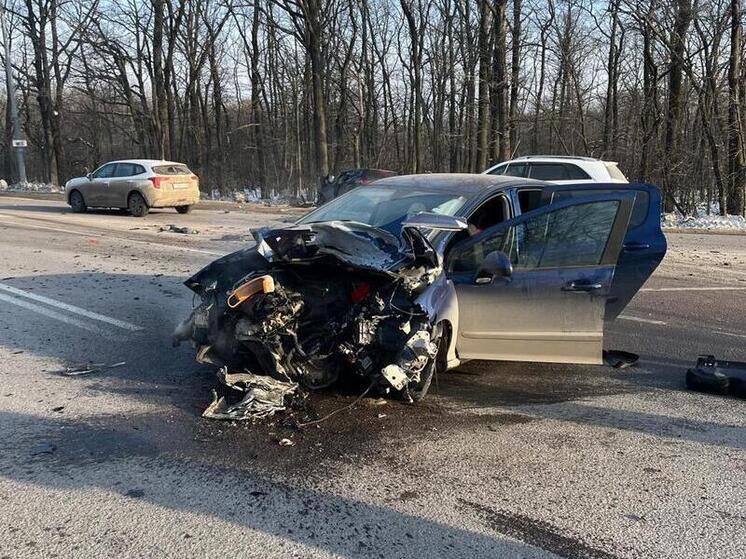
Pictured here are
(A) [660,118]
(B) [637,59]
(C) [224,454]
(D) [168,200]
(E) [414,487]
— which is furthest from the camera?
(B) [637,59]

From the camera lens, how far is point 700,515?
10.2ft

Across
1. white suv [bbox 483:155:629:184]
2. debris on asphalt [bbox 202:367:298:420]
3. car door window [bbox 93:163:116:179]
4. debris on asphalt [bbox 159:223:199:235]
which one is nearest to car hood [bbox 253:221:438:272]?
debris on asphalt [bbox 202:367:298:420]

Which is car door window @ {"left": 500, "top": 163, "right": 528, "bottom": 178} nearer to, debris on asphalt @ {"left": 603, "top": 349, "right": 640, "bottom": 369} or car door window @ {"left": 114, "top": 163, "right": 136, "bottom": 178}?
debris on asphalt @ {"left": 603, "top": 349, "right": 640, "bottom": 369}

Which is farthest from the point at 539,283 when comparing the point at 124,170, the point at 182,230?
the point at 124,170

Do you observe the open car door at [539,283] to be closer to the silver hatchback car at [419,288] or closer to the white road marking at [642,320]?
the silver hatchback car at [419,288]

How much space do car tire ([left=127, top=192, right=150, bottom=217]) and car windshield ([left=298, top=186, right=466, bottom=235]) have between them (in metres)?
12.7

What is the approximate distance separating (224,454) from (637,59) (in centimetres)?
3151

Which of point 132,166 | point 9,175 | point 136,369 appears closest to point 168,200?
point 132,166

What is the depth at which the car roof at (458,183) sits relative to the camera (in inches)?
210

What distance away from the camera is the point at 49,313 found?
6.61 meters

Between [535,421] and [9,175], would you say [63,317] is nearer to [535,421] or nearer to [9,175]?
[535,421]

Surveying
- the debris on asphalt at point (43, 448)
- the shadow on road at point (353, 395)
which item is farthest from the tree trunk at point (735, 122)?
the debris on asphalt at point (43, 448)

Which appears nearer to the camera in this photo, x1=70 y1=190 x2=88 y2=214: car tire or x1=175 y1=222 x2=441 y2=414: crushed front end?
x1=175 y1=222 x2=441 y2=414: crushed front end

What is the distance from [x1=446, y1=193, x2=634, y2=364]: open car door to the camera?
182 inches
